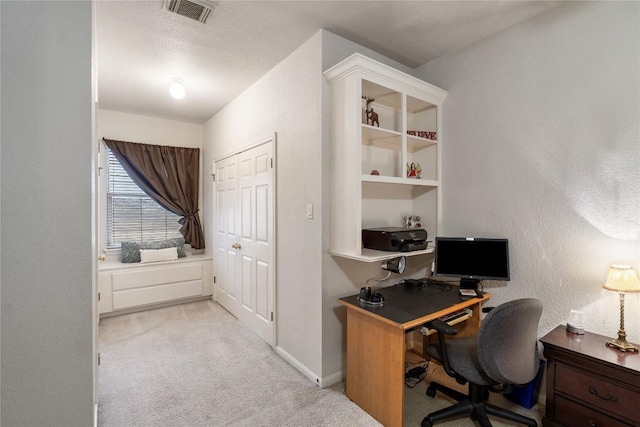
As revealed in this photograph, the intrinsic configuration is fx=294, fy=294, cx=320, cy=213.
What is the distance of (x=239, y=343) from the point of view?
2.92 m

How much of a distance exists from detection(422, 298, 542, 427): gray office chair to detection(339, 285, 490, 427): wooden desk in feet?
0.65

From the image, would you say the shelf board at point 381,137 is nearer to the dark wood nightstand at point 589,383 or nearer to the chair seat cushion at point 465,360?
the chair seat cushion at point 465,360

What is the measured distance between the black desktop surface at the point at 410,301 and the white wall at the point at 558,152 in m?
0.46

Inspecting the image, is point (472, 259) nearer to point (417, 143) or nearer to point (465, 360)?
point (465, 360)

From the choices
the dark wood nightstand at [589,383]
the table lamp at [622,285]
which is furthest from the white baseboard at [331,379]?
the table lamp at [622,285]

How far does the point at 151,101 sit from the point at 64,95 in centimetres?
306

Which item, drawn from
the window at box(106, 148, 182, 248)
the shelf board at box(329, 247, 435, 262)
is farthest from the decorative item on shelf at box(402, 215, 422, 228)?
the window at box(106, 148, 182, 248)

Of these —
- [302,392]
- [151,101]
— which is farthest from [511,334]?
[151,101]

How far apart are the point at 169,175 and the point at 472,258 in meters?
4.01

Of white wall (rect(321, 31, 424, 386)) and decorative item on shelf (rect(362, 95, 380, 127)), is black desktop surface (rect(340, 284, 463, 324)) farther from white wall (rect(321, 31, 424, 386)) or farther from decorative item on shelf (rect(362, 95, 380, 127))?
decorative item on shelf (rect(362, 95, 380, 127))

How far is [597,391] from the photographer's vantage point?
1542mm

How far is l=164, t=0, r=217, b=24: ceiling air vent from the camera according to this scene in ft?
6.13

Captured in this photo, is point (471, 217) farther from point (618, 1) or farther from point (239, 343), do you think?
point (239, 343)

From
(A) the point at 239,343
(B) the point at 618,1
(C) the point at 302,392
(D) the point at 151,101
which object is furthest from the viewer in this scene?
(D) the point at 151,101
